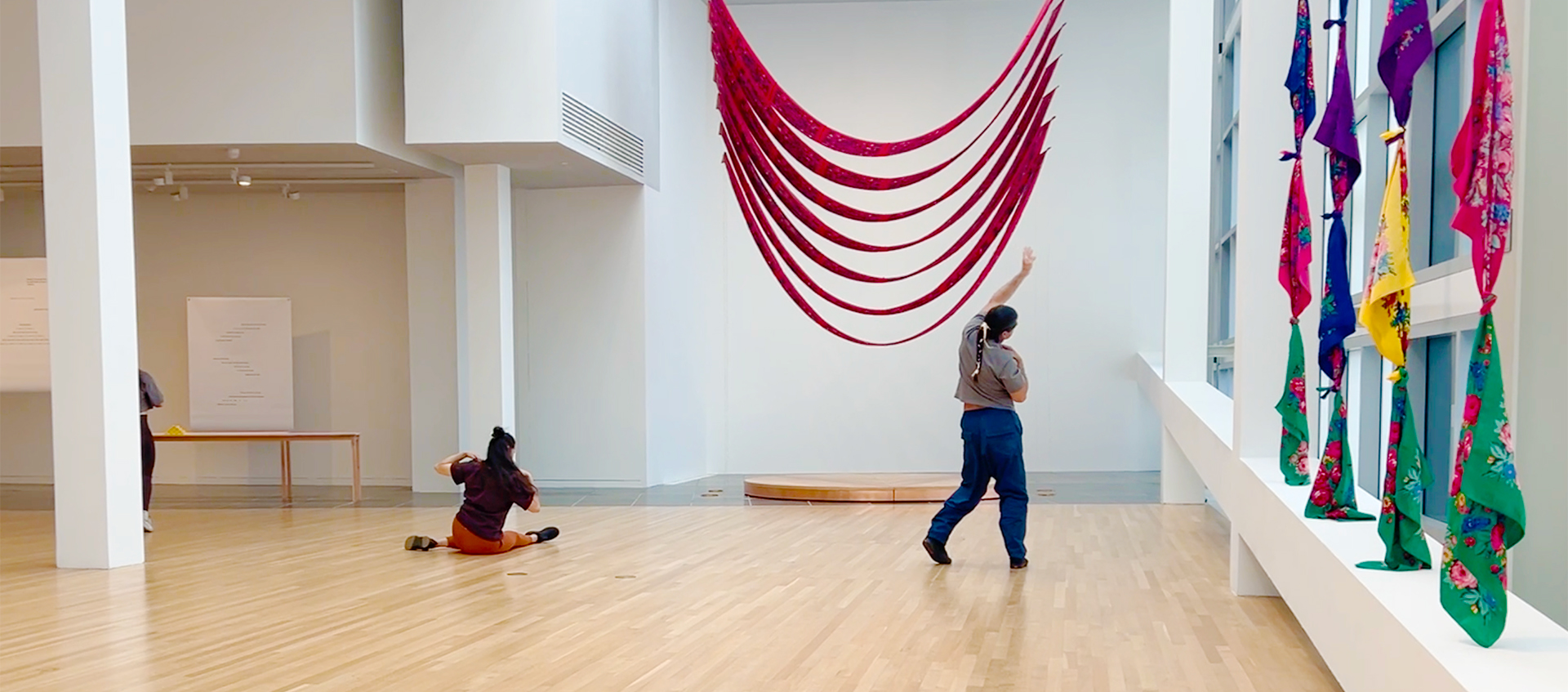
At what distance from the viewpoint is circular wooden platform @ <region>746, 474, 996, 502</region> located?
36.3 feet

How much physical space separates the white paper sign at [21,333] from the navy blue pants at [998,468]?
9051 millimetres

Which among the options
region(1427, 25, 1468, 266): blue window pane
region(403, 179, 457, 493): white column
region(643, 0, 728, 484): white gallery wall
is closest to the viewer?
region(1427, 25, 1468, 266): blue window pane

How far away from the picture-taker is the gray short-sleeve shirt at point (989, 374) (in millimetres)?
6793

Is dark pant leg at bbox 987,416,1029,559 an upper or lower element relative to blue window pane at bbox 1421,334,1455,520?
lower

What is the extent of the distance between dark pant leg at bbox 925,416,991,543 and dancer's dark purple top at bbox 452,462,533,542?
249 centimetres

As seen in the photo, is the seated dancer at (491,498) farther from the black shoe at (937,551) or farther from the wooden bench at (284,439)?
the wooden bench at (284,439)

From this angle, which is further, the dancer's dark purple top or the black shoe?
the dancer's dark purple top

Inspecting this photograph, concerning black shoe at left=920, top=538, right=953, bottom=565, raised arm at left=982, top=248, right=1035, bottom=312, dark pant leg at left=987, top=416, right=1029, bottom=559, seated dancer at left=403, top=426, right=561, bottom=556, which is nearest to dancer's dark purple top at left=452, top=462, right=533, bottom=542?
seated dancer at left=403, top=426, right=561, bottom=556

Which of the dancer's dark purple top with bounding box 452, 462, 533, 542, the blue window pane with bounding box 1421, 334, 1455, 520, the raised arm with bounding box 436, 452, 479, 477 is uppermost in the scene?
the blue window pane with bounding box 1421, 334, 1455, 520

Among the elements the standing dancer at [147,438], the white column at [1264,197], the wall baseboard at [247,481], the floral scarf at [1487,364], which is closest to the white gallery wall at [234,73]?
the standing dancer at [147,438]

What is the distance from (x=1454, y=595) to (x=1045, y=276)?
39.5ft

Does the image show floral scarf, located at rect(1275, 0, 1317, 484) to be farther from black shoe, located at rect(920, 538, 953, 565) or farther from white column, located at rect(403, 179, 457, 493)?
white column, located at rect(403, 179, 457, 493)

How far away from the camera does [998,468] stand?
692 cm

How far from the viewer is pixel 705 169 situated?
48.6 ft
